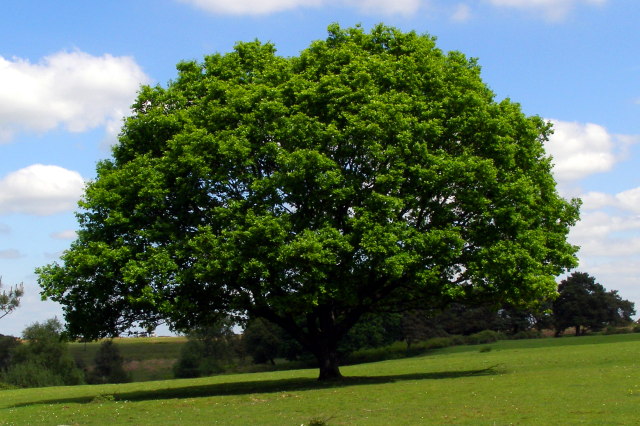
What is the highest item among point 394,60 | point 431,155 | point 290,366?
point 394,60

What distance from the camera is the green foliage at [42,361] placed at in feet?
251

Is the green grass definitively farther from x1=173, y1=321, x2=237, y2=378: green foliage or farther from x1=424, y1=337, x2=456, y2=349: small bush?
x1=424, y1=337, x2=456, y2=349: small bush

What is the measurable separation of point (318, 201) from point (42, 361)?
216 ft

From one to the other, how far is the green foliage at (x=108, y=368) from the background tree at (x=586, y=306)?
6736 cm

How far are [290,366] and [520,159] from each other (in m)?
54.2

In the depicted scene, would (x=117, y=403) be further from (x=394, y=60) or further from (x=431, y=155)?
(x=394, y=60)

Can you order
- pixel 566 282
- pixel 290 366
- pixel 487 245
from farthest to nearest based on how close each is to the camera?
pixel 566 282 < pixel 290 366 < pixel 487 245

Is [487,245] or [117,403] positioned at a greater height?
[487,245]

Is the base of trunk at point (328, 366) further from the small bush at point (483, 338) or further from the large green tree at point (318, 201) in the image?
the small bush at point (483, 338)

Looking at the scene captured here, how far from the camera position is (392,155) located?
105ft

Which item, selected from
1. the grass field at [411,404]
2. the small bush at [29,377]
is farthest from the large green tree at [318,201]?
the small bush at [29,377]

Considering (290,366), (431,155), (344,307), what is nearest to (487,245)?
(431,155)

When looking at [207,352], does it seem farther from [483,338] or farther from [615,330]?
[615,330]

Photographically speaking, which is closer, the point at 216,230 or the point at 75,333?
the point at 216,230
